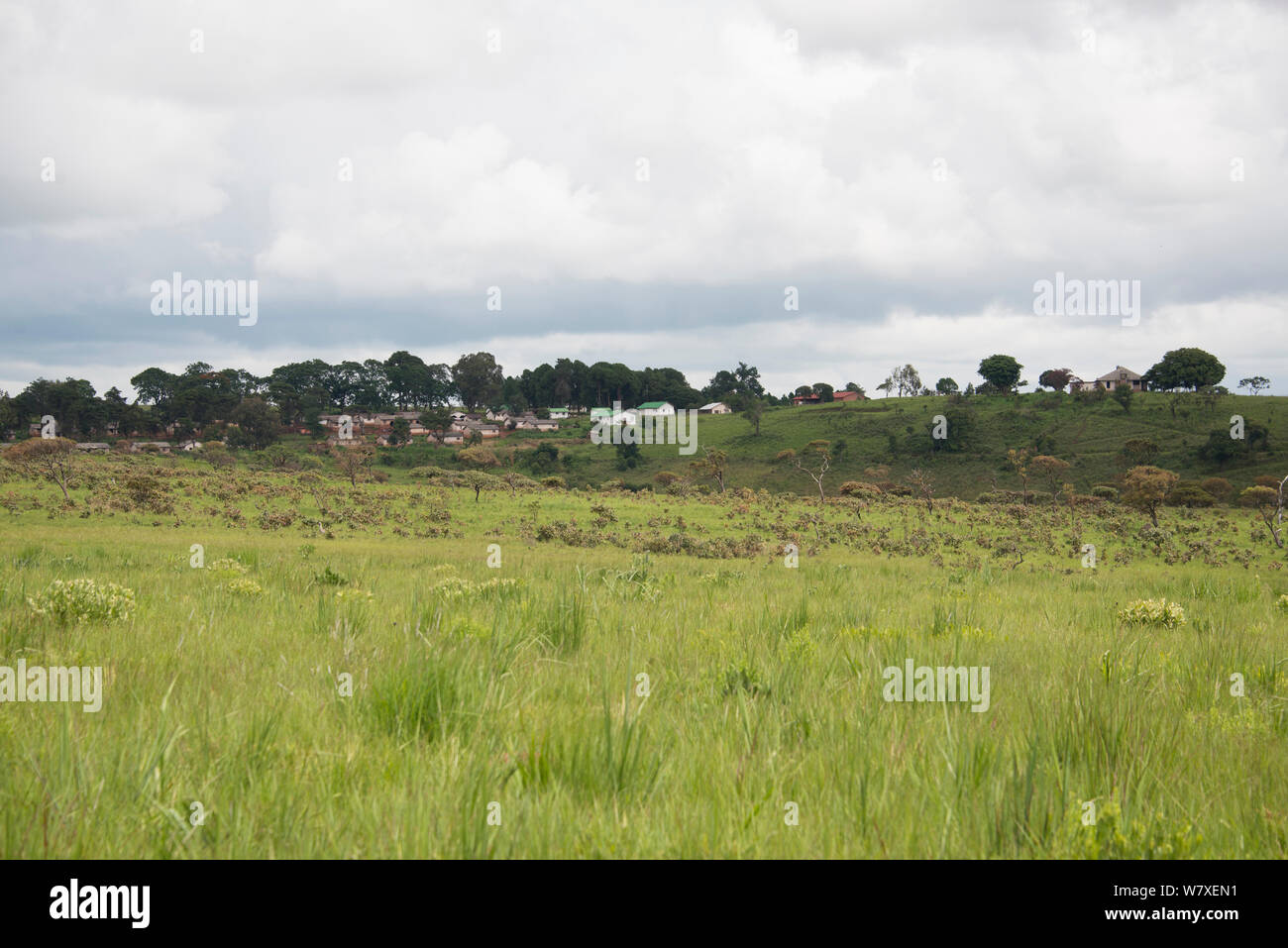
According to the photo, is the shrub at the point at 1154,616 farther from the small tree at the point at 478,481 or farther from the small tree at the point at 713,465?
the small tree at the point at 713,465

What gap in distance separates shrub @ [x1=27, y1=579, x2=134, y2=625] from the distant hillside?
293ft

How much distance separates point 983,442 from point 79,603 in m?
111

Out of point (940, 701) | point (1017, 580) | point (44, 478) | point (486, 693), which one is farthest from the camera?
point (44, 478)

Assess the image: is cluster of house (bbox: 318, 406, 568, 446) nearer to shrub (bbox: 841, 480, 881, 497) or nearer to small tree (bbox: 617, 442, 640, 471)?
small tree (bbox: 617, 442, 640, 471)

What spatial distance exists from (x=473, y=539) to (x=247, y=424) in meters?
88.1

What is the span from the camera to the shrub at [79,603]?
6.08 m

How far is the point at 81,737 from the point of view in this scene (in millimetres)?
3281

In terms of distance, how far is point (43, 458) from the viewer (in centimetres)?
5519

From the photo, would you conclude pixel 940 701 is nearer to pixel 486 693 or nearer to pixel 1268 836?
pixel 1268 836

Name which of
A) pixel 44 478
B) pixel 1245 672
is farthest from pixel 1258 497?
pixel 44 478

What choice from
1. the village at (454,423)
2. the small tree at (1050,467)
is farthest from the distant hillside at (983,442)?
the village at (454,423)

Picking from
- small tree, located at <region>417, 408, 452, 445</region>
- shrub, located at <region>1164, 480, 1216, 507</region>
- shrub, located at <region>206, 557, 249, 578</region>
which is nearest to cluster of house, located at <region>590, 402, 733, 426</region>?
small tree, located at <region>417, 408, 452, 445</region>
